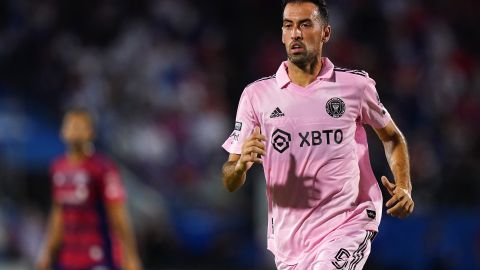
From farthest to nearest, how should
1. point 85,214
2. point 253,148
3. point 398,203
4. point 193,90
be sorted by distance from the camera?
A: point 193,90 → point 85,214 → point 398,203 → point 253,148

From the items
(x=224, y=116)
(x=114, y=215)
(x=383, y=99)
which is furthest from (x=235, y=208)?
(x=114, y=215)

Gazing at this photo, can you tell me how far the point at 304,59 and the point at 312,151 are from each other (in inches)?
21.2

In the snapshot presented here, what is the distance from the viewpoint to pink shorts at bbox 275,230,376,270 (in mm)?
5520

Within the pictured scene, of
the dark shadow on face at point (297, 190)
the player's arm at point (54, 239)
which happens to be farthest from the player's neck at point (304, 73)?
the player's arm at point (54, 239)

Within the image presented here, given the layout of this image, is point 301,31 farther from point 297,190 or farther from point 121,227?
point 121,227

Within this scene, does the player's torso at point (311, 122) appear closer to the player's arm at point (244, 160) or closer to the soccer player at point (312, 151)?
the soccer player at point (312, 151)

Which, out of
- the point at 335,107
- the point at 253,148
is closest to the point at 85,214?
the point at 335,107

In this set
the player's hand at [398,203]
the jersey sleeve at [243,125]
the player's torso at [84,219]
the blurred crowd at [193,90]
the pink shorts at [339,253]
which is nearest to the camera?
the player's hand at [398,203]

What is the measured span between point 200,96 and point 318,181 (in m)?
9.66

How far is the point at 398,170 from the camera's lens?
19.3ft

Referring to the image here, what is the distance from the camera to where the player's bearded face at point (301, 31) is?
571 cm

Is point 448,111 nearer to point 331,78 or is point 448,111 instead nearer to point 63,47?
point 63,47

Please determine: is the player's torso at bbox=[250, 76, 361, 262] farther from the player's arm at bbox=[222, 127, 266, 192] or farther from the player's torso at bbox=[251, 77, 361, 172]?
the player's arm at bbox=[222, 127, 266, 192]

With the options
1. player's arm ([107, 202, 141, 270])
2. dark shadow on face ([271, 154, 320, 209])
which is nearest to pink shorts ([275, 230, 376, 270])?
dark shadow on face ([271, 154, 320, 209])
